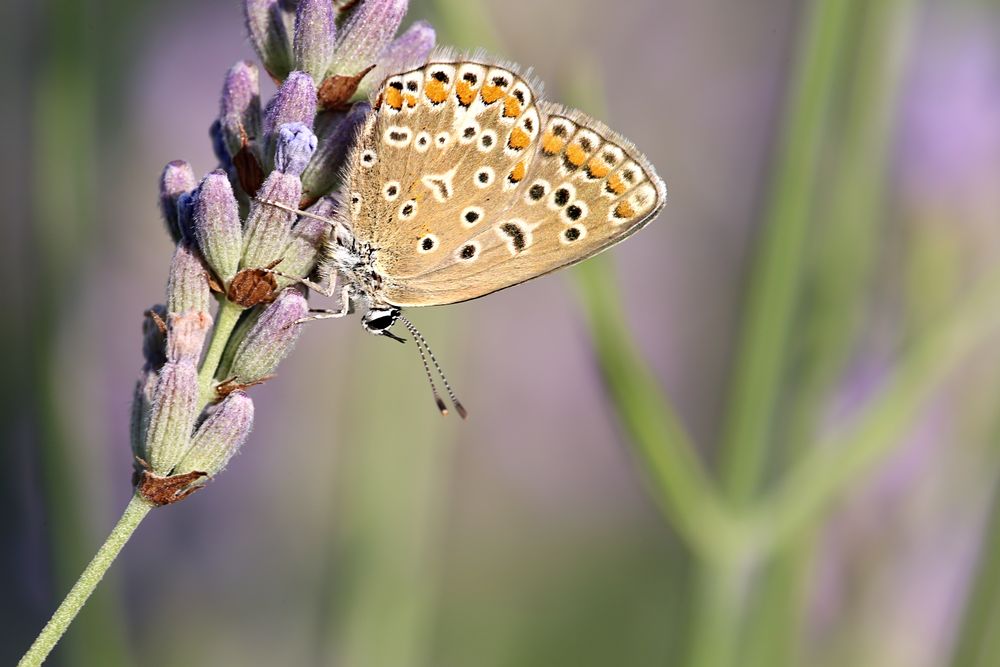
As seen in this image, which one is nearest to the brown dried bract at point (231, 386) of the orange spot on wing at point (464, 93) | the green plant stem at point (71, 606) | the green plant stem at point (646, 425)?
the green plant stem at point (71, 606)

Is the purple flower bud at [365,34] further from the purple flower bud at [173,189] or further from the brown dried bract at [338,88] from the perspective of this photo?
the purple flower bud at [173,189]

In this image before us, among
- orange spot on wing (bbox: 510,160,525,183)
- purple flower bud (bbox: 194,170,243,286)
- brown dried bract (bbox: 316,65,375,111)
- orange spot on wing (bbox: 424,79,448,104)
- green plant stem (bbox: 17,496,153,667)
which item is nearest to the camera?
green plant stem (bbox: 17,496,153,667)

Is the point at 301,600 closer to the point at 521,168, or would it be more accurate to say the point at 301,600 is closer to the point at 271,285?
the point at 521,168

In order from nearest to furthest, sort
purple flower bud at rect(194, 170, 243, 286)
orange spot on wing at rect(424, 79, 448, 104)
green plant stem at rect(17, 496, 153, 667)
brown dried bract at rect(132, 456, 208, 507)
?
green plant stem at rect(17, 496, 153, 667) → brown dried bract at rect(132, 456, 208, 507) → purple flower bud at rect(194, 170, 243, 286) → orange spot on wing at rect(424, 79, 448, 104)

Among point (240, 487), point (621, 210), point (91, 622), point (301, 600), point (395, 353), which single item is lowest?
point (301, 600)

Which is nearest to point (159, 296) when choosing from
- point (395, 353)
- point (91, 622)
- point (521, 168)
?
point (395, 353)

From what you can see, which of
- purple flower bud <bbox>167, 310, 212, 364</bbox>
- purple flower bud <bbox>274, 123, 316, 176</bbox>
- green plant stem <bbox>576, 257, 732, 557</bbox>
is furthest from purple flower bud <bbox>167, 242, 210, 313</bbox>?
green plant stem <bbox>576, 257, 732, 557</bbox>

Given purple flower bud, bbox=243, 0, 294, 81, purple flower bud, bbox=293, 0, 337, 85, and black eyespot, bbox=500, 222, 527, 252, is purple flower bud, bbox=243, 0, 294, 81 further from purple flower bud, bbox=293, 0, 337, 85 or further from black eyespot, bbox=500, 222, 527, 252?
black eyespot, bbox=500, 222, 527, 252
